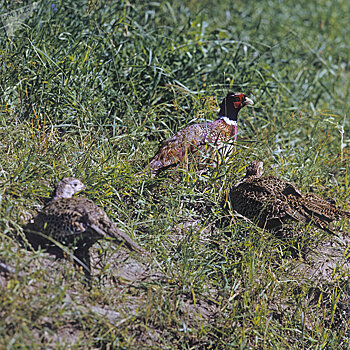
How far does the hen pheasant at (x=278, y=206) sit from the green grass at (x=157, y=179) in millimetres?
131

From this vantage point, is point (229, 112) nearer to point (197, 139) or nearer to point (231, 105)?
point (231, 105)

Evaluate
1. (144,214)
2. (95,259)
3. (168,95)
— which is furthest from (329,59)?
(95,259)

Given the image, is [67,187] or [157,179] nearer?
[67,187]

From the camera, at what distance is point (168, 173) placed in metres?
4.34

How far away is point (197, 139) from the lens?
4629 mm

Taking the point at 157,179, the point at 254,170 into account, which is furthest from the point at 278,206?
the point at 157,179

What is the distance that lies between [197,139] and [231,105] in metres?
0.62

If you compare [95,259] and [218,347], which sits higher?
[95,259]

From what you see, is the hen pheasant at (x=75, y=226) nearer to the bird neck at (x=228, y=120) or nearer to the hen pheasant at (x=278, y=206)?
the hen pheasant at (x=278, y=206)

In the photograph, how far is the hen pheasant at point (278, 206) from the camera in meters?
4.02

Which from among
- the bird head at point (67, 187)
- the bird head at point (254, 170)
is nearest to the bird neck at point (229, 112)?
the bird head at point (254, 170)

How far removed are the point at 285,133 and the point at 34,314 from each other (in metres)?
3.54

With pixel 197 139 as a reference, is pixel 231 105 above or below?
above

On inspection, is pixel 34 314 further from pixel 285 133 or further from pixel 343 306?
pixel 285 133
